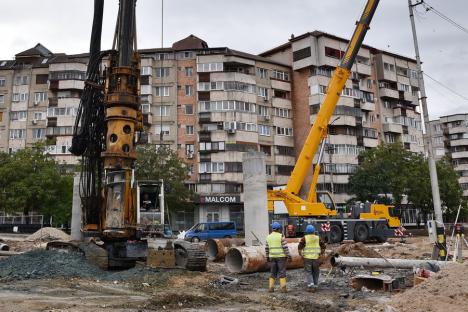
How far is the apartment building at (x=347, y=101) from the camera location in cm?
5603

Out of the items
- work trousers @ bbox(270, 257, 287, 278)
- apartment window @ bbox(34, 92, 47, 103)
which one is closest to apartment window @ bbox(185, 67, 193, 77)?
apartment window @ bbox(34, 92, 47, 103)

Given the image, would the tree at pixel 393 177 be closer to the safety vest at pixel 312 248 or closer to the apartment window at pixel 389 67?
the apartment window at pixel 389 67

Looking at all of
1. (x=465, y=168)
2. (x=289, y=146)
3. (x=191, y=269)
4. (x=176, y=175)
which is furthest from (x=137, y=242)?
(x=465, y=168)

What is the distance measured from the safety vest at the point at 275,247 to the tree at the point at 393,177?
37.9 meters

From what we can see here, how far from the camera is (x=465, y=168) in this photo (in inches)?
3807

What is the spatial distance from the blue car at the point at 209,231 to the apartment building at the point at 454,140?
2831 inches

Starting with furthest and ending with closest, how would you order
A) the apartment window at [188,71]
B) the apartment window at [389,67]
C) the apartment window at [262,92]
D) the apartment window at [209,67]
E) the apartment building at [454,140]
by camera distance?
the apartment building at [454,140] → the apartment window at [389,67] → the apartment window at [262,92] → the apartment window at [188,71] → the apartment window at [209,67]

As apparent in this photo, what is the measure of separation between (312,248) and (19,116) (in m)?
54.3

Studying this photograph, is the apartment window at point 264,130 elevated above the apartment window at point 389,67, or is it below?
below

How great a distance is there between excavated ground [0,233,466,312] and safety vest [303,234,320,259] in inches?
32.9

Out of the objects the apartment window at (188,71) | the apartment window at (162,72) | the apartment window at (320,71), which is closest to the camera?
the apartment window at (162,72)

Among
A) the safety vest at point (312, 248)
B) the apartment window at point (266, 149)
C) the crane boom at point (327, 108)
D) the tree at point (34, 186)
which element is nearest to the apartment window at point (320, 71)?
the apartment window at point (266, 149)

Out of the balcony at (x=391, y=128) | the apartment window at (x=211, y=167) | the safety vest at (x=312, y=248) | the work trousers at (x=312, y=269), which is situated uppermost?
the balcony at (x=391, y=128)

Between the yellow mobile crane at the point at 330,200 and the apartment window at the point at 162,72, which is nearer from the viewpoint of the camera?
the yellow mobile crane at the point at 330,200
